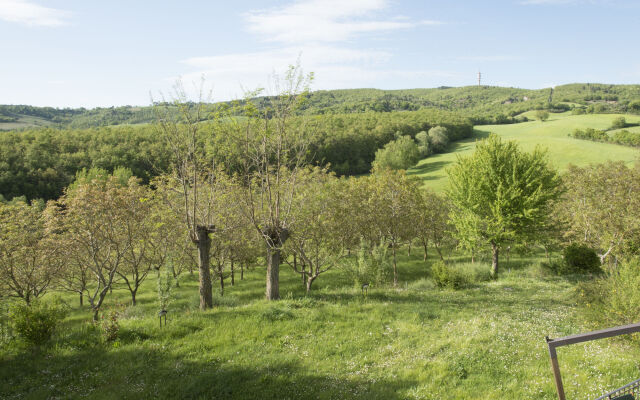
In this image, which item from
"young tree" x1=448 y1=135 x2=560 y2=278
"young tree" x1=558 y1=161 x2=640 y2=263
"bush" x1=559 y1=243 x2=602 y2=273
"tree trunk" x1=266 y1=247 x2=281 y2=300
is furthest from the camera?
"young tree" x1=448 y1=135 x2=560 y2=278

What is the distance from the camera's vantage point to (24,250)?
1972 cm

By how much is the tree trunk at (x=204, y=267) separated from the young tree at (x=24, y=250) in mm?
11112

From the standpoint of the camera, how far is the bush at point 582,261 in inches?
904

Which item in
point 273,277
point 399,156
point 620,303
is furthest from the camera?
point 399,156

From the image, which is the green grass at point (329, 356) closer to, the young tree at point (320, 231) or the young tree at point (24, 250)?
the young tree at point (320, 231)

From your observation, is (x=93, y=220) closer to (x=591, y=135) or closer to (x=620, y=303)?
(x=620, y=303)

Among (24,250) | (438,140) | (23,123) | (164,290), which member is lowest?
(24,250)

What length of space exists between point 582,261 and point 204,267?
83.8ft

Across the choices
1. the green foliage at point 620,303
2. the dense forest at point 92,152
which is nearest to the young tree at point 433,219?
the green foliage at point 620,303

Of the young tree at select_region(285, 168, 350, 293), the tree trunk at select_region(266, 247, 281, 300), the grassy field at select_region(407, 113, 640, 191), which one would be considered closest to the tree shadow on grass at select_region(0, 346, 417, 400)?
the tree trunk at select_region(266, 247, 281, 300)

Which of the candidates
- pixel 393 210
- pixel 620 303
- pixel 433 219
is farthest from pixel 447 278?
pixel 433 219

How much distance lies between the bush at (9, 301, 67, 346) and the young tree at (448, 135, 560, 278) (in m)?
24.8

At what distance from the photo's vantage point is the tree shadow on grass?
26.6 ft

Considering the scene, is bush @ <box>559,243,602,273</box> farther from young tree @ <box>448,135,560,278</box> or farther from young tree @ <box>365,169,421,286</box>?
young tree @ <box>365,169,421,286</box>
